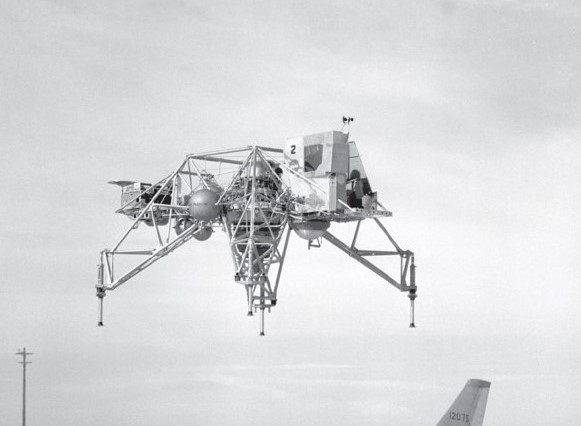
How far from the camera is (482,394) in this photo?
107 m

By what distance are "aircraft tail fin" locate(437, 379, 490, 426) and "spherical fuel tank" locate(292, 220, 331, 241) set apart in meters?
13.9

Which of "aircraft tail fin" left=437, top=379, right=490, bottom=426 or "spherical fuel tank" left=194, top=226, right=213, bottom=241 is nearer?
"aircraft tail fin" left=437, top=379, right=490, bottom=426

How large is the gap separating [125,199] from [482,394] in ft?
94.8

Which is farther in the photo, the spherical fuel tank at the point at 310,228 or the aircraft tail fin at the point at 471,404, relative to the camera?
the spherical fuel tank at the point at 310,228

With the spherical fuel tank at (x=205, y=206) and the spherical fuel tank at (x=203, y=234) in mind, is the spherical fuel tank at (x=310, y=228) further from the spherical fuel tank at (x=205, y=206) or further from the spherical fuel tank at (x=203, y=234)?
the spherical fuel tank at (x=203, y=234)

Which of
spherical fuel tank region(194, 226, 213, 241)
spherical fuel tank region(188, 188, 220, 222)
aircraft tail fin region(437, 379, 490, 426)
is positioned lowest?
aircraft tail fin region(437, 379, 490, 426)

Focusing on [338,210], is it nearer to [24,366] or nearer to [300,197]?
[300,197]

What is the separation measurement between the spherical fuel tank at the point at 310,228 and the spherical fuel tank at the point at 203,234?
22.5 feet

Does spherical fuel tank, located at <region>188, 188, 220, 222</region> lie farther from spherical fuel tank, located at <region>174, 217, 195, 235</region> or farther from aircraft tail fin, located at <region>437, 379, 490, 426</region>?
aircraft tail fin, located at <region>437, 379, 490, 426</region>

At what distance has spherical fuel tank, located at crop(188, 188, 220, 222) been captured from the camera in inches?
4338

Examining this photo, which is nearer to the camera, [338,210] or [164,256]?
[338,210]

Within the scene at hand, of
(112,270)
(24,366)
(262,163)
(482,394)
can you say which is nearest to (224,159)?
(262,163)

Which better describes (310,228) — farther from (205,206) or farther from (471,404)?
(471,404)

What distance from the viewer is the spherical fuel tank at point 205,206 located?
362ft
